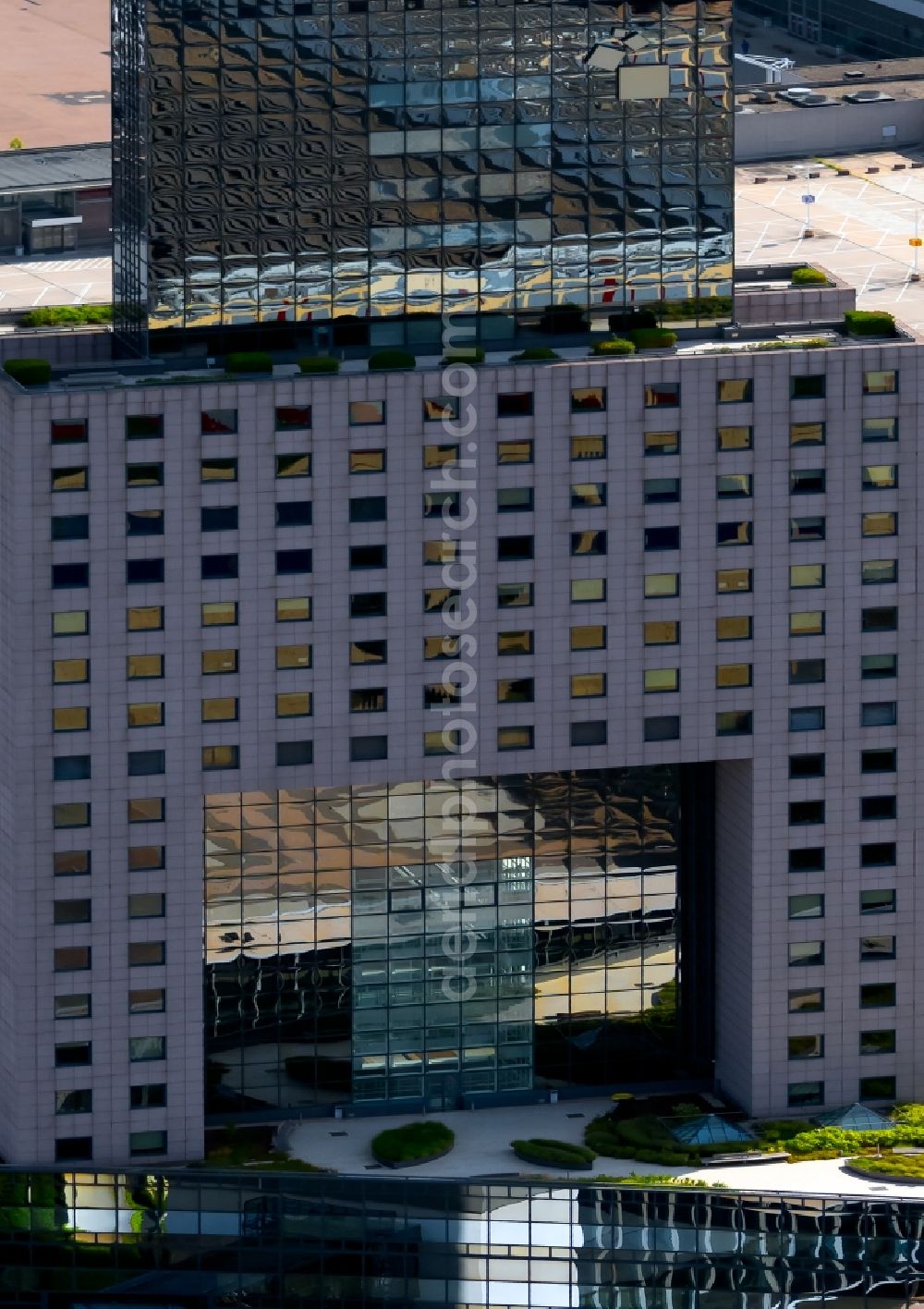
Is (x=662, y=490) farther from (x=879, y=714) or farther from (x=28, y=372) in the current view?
(x=28, y=372)

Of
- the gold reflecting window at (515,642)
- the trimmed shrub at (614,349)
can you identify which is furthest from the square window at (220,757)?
the trimmed shrub at (614,349)

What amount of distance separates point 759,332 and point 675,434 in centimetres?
780

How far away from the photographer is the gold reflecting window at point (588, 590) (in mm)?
178250

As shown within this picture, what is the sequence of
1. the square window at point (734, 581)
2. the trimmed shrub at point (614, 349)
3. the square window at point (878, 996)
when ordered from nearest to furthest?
the trimmed shrub at point (614, 349), the square window at point (734, 581), the square window at point (878, 996)

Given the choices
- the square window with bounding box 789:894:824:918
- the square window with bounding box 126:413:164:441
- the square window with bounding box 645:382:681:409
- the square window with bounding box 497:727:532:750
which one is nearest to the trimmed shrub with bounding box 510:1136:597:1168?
the square window with bounding box 789:894:824:918

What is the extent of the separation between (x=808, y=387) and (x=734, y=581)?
8174 millimetres

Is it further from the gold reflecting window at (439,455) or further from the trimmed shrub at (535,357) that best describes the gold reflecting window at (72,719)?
the trimmed shrub at (535,357)

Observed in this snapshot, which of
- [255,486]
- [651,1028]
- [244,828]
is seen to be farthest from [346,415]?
[651,1028]

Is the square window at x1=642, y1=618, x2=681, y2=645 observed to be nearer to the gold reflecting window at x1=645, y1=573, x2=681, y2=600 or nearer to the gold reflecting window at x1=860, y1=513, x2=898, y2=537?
the gold reflecting window at x1=645, y1=573, x2=681, y2=600

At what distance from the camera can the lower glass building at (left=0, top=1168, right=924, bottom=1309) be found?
552 ft

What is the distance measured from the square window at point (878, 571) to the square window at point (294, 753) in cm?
2308

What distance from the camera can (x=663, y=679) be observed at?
18000 cm

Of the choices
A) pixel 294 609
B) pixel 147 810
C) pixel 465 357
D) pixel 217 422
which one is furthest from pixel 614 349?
pixel 147 810

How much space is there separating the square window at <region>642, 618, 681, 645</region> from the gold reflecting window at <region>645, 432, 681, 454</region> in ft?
22.0
